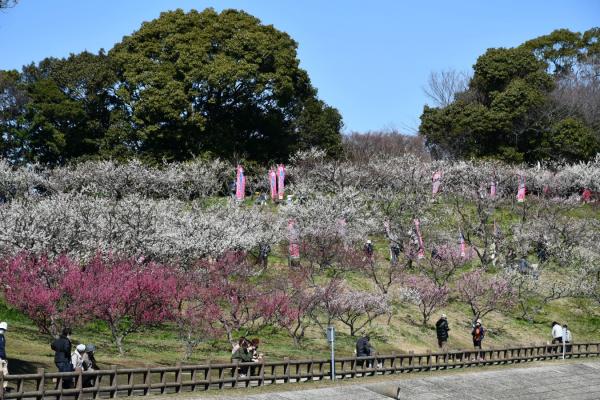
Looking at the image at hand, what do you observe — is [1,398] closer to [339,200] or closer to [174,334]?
[174,334]

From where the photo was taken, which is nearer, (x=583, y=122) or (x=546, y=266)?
(x=546, y=266)

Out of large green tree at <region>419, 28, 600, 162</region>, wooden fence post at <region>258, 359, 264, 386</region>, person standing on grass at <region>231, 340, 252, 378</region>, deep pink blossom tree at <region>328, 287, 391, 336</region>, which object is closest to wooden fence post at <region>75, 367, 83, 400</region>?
person standing on grass at <region>231, 340, 252, 378</region>

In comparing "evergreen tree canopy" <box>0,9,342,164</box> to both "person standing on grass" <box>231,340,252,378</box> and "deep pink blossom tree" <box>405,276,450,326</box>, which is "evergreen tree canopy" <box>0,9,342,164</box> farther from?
"person standing on grass" <box>231,340,252,378</box>

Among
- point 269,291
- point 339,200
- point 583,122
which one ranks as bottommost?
point 269,291

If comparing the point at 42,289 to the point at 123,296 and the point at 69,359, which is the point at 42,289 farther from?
the point at 69,359

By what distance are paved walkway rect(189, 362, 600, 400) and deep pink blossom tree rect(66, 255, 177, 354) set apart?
832 cm

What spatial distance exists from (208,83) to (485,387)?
33232 mm

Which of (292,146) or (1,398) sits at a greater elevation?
(292,146)

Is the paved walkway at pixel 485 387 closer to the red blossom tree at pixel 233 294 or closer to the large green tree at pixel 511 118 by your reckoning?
the red blossom tree at pixel 233 294

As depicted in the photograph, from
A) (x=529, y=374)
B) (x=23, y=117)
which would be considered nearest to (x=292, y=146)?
(x=23, y=117)

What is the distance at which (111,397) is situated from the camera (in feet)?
68.0

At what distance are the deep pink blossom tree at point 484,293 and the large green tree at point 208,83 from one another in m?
21.1

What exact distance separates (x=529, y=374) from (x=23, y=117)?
131 ft

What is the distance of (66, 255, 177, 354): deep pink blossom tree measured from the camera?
97.8 ft
